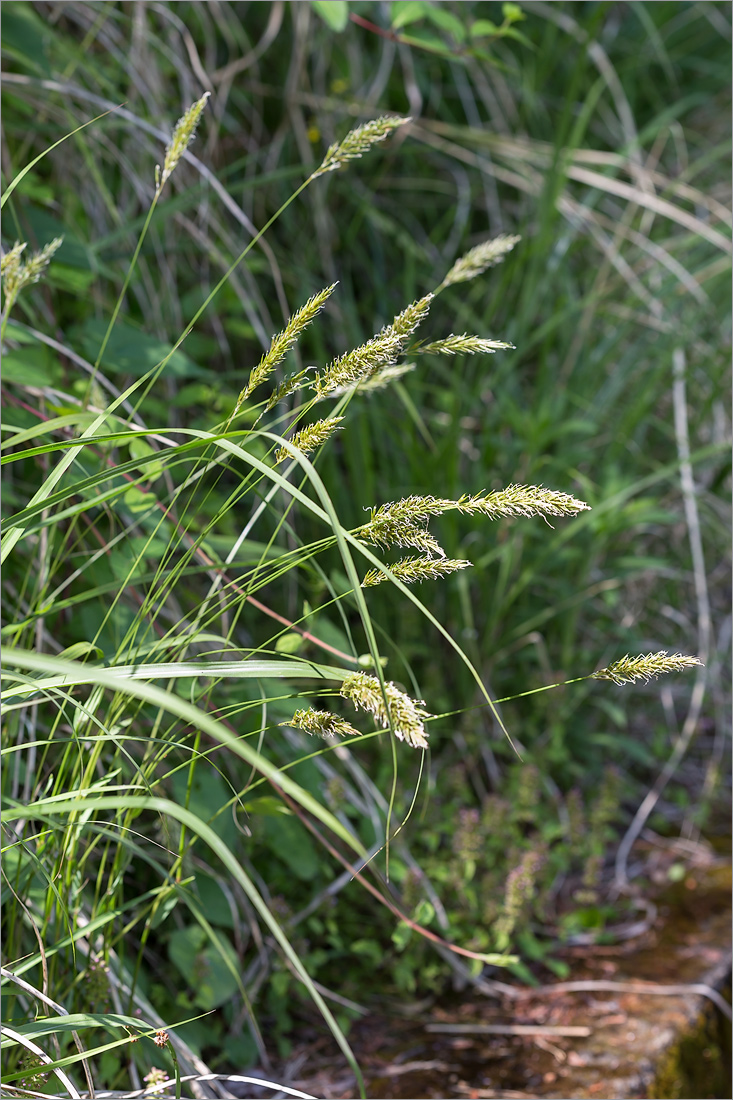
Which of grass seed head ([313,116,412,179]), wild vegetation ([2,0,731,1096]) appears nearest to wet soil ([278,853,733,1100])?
wild vegetation ([2,0,731,1096])

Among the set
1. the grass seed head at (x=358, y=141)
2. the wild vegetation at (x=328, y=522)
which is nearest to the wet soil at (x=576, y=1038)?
the wild vegetation at (x=328, y=522)

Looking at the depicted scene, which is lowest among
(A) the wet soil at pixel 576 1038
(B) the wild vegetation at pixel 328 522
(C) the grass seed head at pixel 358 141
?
(A) the wet soil at pixel 576 1038

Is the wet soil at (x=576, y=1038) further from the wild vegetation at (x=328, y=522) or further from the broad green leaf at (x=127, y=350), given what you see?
the broad green leaf at (x=127, y=350)


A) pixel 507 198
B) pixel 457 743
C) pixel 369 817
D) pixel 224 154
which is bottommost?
pixel 457 743

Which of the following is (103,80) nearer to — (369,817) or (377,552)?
(377,552)

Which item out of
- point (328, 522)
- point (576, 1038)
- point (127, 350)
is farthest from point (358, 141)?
point (576, 1038)

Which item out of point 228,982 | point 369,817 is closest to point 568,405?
point 369,817

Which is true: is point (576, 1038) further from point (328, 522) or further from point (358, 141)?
point (358, 141)
